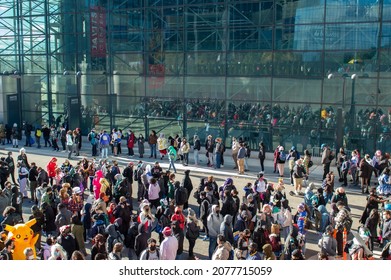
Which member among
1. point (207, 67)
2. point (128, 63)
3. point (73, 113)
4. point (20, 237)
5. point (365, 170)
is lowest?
point (20, 237)

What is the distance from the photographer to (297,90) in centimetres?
2342

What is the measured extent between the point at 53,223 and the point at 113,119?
16198 millimetres

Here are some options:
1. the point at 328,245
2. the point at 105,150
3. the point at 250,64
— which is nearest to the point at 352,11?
the point at 250,64

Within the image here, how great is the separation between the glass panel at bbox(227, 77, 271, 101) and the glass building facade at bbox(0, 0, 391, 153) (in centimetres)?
5

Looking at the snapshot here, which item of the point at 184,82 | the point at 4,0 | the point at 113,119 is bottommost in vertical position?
the point at 113,119

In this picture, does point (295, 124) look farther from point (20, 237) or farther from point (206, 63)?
point (20, 237)

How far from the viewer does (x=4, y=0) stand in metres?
30.8

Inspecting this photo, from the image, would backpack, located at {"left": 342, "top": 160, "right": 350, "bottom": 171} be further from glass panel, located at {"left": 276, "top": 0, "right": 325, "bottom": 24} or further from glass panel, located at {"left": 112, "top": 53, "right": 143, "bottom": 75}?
glass panel, located at {"left": 112, "top": 53, "right": 143, "bottom": 75}

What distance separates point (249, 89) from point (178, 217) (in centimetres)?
1403

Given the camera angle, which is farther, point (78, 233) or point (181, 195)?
point (181, 195)

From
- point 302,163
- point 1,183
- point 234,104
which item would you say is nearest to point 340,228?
point 302,163

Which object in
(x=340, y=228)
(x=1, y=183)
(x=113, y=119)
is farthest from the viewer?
(x=113, y=119)
